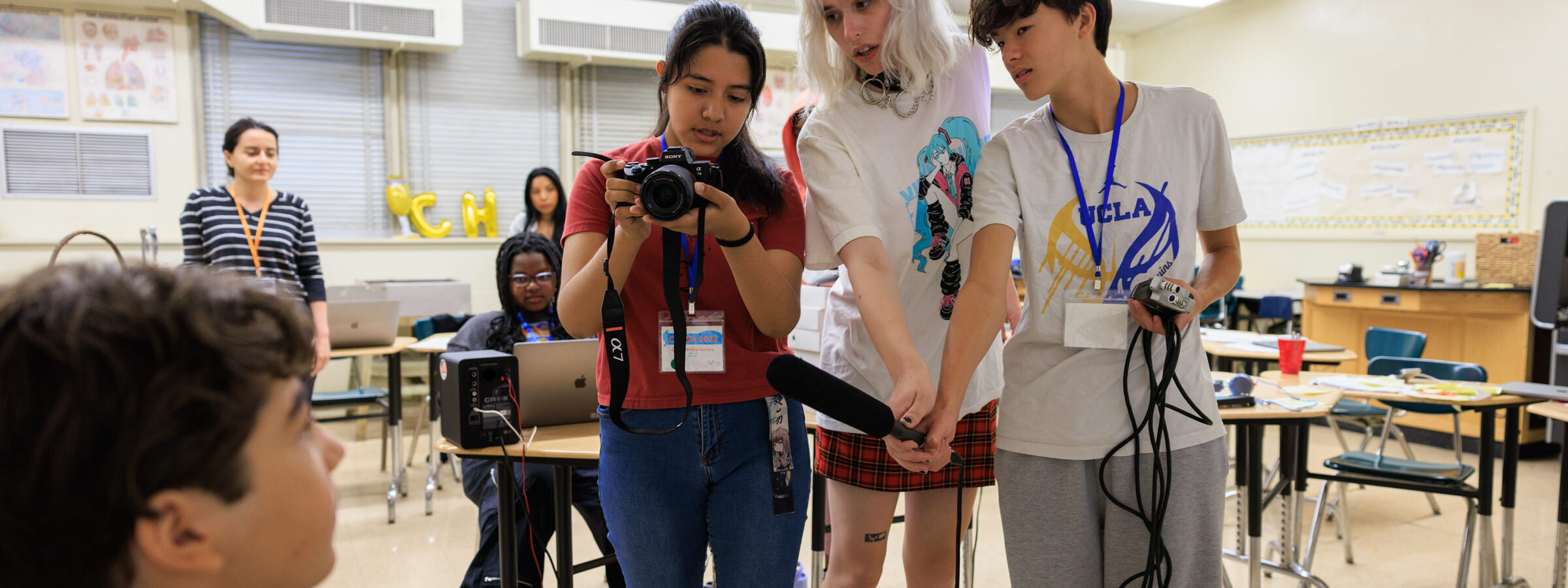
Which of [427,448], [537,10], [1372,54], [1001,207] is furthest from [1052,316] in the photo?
[1372,54]

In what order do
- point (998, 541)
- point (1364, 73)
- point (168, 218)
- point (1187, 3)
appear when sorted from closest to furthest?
point (998, 541), point (168, 218), point (1364, 73), point (1187, 3)

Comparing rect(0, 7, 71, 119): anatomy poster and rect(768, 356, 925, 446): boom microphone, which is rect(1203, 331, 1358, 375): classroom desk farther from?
rect(0, 7, 71, 119): anatomy poster

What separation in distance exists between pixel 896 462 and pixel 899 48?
63 cm

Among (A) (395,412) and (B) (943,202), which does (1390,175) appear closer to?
(B) (943,202)

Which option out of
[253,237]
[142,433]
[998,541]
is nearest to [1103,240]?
[142,433]

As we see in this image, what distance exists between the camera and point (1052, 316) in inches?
47.6

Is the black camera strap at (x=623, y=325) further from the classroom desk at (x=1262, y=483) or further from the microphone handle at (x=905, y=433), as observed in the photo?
the classroom desk at (x=1262, y=483)

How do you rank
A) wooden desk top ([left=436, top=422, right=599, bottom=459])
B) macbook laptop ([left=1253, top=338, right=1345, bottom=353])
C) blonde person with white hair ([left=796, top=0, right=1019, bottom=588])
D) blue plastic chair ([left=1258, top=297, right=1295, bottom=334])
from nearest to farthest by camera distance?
blonde person with white hair ([left=796, top=0, right=1019, bottom=588])
wooden desk top ([left=436, top=422, right=599, bottom=459])
macbook laptop ([left=1253, top=338, right=1345, bottom=353])
blue plastic chair ([left=1258, top=297, right=1295, bottom=334])

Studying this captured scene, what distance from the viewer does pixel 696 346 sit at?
1.23 metres

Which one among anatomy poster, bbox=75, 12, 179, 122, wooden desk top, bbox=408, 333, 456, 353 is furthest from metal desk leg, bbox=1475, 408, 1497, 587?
anatomy poster, bbox=75, 12, 179, 122

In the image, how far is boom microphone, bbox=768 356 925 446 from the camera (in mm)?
945

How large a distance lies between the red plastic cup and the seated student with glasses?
118 inches

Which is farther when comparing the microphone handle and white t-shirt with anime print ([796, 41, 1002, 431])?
white t-shirt with anime print ([796, 41, 1002, 431])

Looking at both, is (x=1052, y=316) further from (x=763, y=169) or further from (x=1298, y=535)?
(x=1298, y=535)
